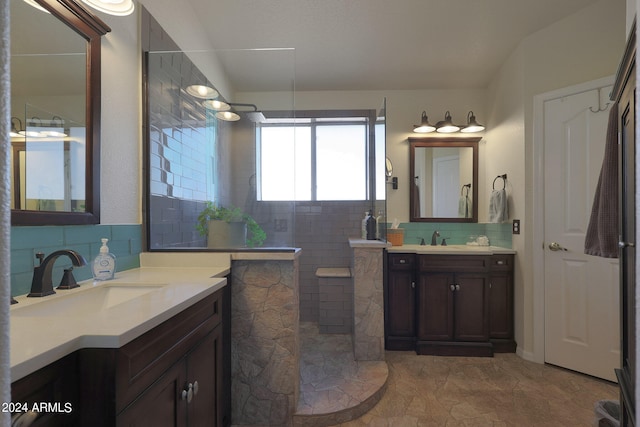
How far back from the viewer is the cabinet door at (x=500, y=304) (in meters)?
2.81

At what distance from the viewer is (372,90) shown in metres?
3.59

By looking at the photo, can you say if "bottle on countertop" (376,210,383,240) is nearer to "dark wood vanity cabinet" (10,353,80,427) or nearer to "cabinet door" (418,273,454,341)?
"cabinet door" (418,273,454,341)

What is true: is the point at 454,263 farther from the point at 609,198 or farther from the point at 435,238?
the point at 609,198

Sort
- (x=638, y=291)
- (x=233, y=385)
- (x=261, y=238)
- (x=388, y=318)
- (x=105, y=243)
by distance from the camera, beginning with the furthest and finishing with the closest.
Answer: (x=388, y=318)
(x=261, y=238)
(x=233, y=385)
(x=105, y=243)
(x=638, y=291)

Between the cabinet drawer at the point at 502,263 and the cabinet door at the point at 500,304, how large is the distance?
0.07 metres

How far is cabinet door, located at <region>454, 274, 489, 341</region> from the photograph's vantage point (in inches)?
109

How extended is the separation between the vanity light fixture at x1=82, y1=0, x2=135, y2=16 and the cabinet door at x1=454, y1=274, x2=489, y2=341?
9.81ft

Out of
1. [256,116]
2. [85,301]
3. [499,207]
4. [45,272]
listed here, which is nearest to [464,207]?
[499,207]

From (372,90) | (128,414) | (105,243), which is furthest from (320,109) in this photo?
(128,414)

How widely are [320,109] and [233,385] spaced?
2.93 meters

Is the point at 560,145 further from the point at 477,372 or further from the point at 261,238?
the point at 261,238

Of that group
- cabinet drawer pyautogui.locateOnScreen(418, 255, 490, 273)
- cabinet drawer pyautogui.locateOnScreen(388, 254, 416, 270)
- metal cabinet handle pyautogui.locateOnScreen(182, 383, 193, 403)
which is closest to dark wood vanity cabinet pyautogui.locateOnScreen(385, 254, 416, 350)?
cabinet drawer pyautogui.locateOnScreen(388, 254, 416, 270)

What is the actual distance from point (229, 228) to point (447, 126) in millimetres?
2591

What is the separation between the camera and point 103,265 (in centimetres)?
136
